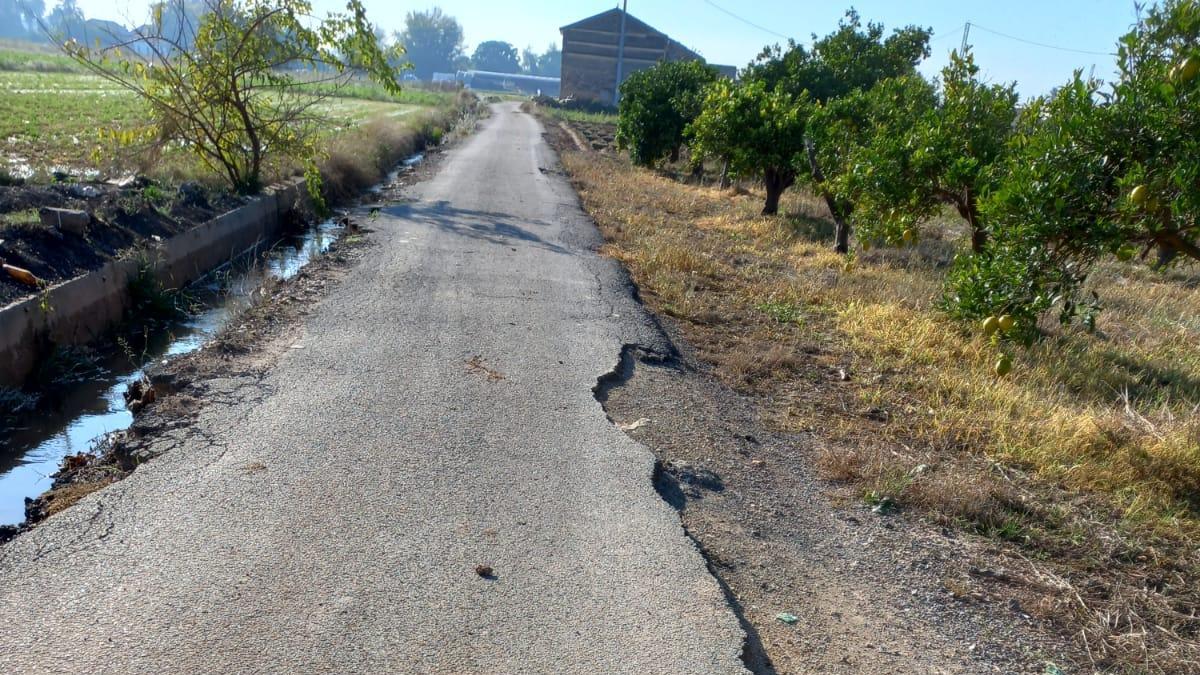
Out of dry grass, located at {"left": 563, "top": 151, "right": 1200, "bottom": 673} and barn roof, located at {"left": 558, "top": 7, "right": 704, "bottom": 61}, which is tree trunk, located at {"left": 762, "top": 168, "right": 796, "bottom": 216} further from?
barn roof, located at {"left": 558, "top": 7, "right": 704, "bottom": 61}

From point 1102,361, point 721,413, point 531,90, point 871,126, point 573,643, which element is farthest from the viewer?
point 531,90

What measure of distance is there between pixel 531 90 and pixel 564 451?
134704mm

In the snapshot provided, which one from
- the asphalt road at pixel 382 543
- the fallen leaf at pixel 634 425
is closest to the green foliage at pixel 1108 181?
the fallen leaf at pixel 634 425

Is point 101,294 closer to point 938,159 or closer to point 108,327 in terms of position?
point 108,327

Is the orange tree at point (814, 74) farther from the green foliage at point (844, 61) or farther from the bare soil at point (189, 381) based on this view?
the bare soil at point (189, 381)

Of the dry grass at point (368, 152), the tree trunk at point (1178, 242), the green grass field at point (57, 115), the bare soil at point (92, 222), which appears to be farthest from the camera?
the dry grass at point (368, 152)

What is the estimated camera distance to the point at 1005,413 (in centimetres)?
644

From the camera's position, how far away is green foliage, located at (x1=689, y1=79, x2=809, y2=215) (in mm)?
17016

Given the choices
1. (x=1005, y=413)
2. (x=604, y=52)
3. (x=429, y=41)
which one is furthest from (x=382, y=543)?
(x=429, y=41)

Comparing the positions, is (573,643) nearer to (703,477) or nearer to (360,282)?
(703,477)

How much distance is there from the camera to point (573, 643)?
3463 mm

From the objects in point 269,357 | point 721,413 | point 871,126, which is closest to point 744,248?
point 871,126

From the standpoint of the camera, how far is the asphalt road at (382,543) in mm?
3330

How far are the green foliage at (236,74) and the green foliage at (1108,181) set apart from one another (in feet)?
34.9
